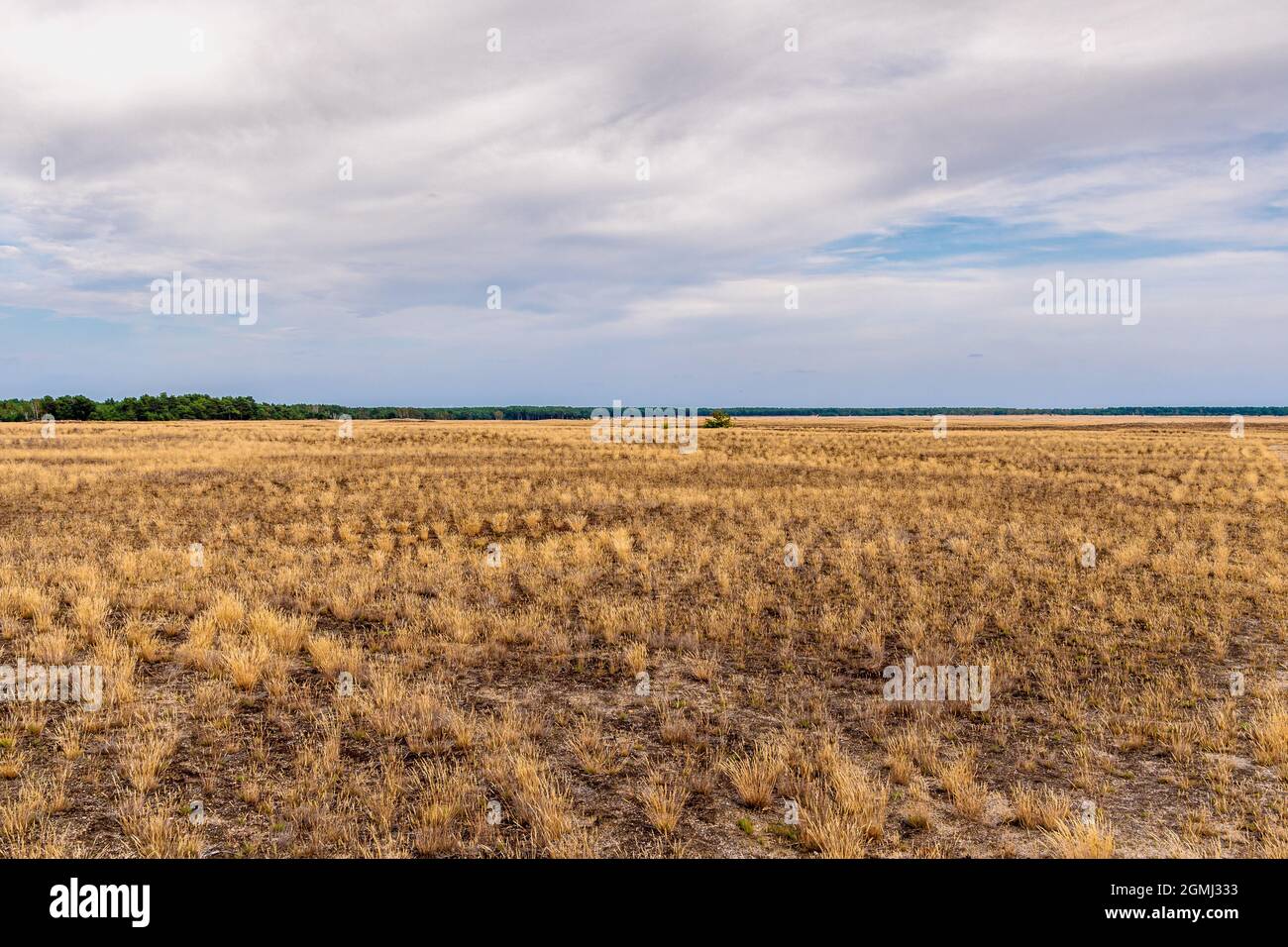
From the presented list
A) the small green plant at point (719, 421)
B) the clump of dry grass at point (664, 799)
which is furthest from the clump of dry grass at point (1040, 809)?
the small green plant at point (719, 421)

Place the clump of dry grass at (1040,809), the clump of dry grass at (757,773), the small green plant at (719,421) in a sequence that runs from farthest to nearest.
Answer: the small green plant at (719,421) → the clump of dry grass at (757,773) → the clump of dry grass at (1040,809)

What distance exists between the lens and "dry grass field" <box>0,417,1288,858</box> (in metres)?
→ 4.79

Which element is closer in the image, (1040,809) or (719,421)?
(1040,809)

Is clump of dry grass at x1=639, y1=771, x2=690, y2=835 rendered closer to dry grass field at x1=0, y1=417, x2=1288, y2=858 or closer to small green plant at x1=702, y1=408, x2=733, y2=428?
dry grass field at x1=0, y1=417, x2=1288, y2=858

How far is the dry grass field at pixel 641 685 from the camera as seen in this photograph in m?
4.79

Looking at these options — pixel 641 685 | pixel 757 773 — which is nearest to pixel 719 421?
pixel 641 685

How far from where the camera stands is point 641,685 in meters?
7.67

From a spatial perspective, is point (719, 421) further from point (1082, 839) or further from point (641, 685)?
point (1082, 839)

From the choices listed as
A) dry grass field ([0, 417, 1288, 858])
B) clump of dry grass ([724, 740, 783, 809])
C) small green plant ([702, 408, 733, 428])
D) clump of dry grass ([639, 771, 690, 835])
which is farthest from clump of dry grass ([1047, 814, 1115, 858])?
small green plant ([702, 408, 733, 428])

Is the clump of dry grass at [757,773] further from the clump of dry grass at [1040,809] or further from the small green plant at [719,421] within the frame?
the small green plant at [719,421]
